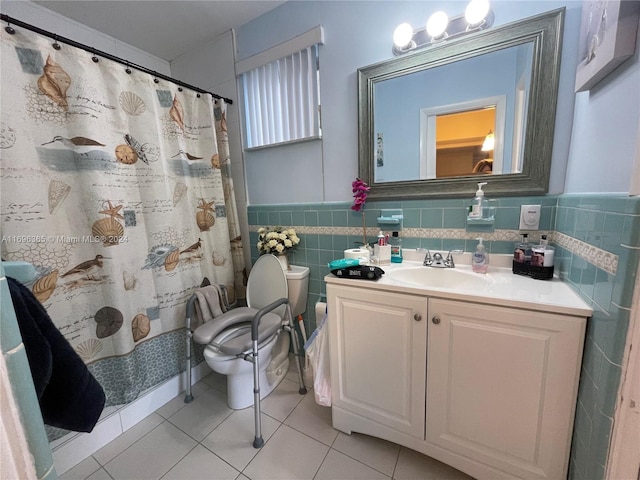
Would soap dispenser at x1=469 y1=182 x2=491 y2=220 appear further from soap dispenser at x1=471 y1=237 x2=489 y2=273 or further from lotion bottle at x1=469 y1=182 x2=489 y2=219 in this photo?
soap dispenser at x1=471 y1=237 x2=489 y2=273

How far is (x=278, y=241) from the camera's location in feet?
5.61

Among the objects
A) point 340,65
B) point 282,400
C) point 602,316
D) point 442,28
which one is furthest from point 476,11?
point 282,400

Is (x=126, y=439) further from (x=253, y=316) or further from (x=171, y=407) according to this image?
(x=253, y=316)

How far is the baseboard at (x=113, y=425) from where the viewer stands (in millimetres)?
1180

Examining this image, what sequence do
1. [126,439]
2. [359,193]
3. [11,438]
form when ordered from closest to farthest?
[11,438] → [126,439] → [359,193]

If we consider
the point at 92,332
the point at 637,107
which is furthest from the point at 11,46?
the point at 637,107

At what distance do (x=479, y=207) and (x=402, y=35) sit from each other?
93 centimetres

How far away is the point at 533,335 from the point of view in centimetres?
85

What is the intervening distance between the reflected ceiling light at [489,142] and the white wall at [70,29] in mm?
2421

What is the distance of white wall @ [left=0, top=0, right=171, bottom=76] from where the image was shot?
1417 millimetres

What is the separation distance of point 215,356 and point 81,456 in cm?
73

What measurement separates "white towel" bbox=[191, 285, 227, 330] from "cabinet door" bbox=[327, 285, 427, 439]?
2.73 feet

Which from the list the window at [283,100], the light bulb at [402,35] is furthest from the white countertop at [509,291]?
the light bulb at [402,35]

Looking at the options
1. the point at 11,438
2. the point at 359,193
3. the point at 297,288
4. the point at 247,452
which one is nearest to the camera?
the point at 11,438
